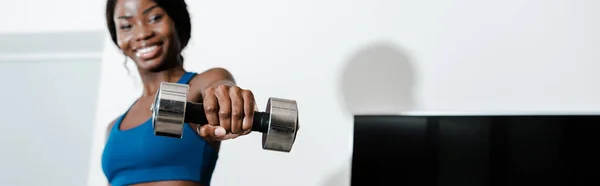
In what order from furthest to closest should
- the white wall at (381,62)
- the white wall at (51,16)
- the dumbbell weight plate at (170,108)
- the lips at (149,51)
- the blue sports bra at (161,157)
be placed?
the white wall at (51,16), the white wall at (381,62), the lips at (149,51), the blue sports bra at (161,157), the dumbbell weight plate at (170,108)

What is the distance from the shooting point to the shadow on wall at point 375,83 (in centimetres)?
147

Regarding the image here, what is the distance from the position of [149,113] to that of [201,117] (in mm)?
435

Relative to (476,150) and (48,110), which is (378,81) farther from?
(48,110)

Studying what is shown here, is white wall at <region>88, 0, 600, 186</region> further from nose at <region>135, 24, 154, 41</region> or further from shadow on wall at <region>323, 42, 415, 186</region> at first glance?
nose at <region>135, 24, 154, 41</region>

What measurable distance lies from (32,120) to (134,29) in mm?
1215

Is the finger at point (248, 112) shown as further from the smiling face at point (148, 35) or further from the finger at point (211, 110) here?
the smiling face at point (148, 35)

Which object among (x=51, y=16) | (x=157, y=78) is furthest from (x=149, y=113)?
(x=51, y=16)

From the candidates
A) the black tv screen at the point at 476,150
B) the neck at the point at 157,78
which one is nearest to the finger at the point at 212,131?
→ the neck at the point at 157,78

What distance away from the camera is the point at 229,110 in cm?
60

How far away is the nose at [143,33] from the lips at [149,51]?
16 mm

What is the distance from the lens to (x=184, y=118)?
0.60 metres

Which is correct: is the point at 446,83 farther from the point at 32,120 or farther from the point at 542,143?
the point at 32,120

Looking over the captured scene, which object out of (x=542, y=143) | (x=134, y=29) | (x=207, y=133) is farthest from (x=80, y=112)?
(x=207, y=133)

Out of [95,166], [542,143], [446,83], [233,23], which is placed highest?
[233,23]
